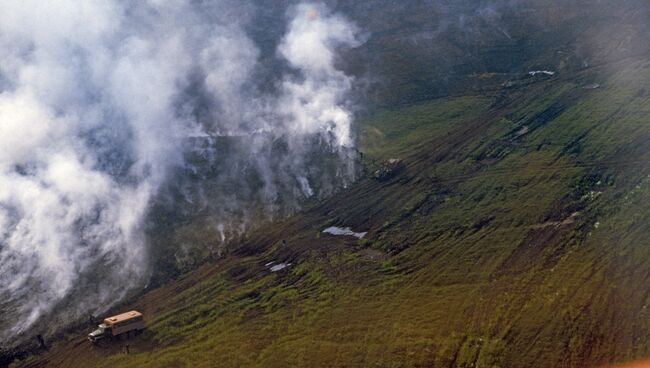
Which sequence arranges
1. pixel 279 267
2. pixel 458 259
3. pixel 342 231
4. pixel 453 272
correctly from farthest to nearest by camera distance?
pixel 342 231, pixel 279 267, pixel 458 259, pixel 453 272

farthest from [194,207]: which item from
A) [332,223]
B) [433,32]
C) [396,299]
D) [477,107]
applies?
[433,32]

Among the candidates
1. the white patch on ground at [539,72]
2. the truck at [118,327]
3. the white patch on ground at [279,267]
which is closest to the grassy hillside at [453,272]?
the white patch on ground at [279,267]

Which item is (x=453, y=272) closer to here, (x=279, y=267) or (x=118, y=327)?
(x=279, y=267)

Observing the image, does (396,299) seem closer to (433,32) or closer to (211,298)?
(211,298)

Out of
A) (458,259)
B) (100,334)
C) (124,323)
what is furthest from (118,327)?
(458,259)

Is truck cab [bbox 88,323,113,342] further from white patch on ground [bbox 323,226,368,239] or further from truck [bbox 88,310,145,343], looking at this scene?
white patch on ground [bbox 323,226,368,239]

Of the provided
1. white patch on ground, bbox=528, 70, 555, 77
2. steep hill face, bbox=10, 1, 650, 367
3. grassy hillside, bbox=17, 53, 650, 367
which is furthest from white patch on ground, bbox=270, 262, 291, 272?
white patch on ground, bbox=528, 70, 555, 77
